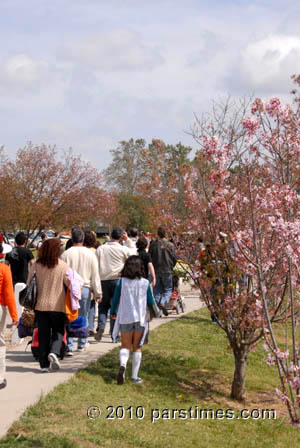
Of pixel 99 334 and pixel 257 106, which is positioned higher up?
pixel 257 106

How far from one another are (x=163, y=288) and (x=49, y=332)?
521 cm

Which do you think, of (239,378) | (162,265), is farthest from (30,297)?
(162,265)

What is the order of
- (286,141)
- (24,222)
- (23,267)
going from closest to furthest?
(286,141) → (23,267) → (24,222)

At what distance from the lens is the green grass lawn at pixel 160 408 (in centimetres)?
621

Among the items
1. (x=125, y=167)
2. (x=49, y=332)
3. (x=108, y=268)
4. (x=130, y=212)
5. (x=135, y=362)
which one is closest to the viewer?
(x=135, y=362)

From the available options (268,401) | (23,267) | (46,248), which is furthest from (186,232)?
(23,267)

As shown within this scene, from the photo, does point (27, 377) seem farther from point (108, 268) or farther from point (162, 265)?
point (162, 265)

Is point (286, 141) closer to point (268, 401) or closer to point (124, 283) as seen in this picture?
point (124, 283)

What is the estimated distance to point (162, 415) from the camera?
737 centimetres

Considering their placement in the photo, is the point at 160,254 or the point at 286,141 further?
the point at 160,254

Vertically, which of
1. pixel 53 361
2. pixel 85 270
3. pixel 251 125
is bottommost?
pixel 53 361

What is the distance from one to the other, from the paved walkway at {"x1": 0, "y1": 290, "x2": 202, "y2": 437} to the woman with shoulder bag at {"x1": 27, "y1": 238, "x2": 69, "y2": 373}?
0.92ft

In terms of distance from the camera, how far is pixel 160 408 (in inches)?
299

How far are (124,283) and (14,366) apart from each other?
202cm
